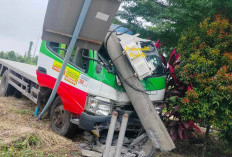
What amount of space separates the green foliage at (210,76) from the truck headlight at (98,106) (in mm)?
1625

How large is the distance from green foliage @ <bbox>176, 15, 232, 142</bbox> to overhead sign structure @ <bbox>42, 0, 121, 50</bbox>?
236cm

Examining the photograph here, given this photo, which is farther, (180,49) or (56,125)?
→ (180,49)

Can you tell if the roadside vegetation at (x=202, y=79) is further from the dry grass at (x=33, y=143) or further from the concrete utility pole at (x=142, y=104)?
the dry grass at (x=33, y=143)

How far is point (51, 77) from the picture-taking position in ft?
16.0

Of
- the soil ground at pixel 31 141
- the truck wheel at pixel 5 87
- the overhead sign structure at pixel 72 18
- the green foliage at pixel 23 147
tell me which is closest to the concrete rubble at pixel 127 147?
the soil ground at pixel 31 141

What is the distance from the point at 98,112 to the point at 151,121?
39.6 inches

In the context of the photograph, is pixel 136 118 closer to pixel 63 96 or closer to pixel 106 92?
pixel 106 92

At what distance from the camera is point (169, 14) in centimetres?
686

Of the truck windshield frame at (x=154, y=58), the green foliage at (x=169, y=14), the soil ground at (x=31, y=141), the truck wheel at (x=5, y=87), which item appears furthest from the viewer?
the truck wheel at (x=5, y=87)

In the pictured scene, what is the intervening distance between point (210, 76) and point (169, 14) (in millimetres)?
2748

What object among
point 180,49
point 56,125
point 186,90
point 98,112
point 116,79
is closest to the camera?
point 98,112

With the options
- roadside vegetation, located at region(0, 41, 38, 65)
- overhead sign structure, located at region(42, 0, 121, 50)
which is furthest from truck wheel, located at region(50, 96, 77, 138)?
roadside vegetation, located at region(0, 41, 38, 65)

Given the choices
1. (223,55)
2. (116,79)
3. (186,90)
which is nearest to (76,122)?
(116,79)

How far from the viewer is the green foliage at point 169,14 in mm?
5932
